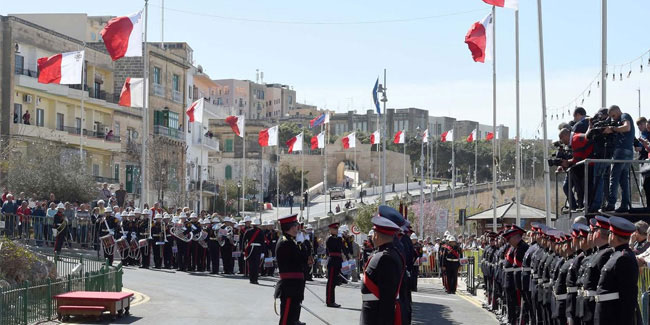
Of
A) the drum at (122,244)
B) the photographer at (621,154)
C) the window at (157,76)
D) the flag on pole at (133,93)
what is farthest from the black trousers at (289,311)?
the window at (157,76)

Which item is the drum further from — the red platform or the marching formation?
the marching formation

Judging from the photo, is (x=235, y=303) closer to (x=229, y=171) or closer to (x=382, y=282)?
(x=382, y=282)

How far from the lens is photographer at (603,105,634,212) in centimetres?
1573

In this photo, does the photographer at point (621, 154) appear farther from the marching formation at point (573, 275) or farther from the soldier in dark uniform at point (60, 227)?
the soldier in dark uniform at point (60, 227)

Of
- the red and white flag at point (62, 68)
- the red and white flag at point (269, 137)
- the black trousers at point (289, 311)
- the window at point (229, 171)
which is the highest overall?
the red and white flag at point (62, 68)

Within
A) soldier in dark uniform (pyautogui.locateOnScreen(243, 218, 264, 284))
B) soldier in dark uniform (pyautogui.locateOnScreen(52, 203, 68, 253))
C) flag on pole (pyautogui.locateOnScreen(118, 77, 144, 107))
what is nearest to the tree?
flag on pole (pyautogui.locateOnScreen(118, 77, 144, 107))

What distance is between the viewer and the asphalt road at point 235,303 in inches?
737

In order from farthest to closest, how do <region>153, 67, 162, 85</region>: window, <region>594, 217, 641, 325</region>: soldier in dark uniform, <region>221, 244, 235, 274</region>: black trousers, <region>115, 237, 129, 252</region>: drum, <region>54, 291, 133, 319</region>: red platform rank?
<region>153, 67, 162, 85</region>: window, <region>221, 244, 235, 274</region>: black trousers, <region>115, 237, 129, 252</region>: drum, <region>54, 291, 133, 319</region>: red platform, <region>594, 217, 641, 325</region>: soldier in dark uniform

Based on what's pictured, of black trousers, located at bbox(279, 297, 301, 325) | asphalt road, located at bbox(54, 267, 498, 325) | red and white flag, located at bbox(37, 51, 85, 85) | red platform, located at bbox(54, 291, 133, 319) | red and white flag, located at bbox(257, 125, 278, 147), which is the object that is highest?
red and white flag, located at bbox(37, 51, 85, 85)

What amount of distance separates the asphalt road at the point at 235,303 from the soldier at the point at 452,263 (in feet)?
2.00

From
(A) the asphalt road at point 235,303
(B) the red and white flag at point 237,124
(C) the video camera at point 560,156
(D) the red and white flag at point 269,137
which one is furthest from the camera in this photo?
(D) the red and white flag at point 269,137

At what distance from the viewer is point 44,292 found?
694 inches

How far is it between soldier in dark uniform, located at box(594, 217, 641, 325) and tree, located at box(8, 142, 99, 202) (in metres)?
39.2

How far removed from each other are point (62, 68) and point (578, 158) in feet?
92.1
